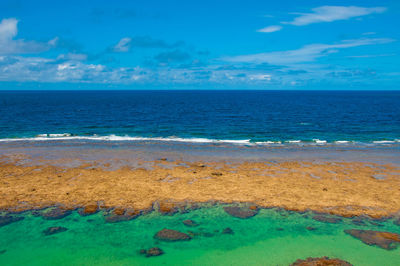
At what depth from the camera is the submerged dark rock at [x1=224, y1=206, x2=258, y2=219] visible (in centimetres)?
1830

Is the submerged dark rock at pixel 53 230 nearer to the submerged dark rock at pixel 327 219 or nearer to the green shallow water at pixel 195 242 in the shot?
the green shallow water at pixel 195 242

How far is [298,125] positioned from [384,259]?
46.2 metres

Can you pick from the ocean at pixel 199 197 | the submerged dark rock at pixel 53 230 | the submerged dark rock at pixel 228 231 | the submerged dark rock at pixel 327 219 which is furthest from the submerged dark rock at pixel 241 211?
the submerged dark rock at pixel 53 230

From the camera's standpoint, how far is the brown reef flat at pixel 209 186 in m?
19.7

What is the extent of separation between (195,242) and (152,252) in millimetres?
2386

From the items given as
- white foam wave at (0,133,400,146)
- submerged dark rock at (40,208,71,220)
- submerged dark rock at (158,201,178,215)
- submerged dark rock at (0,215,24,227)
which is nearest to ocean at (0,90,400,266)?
submerged dark rock at (0,215,24,227)

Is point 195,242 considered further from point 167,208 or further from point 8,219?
point 8,219

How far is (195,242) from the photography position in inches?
608

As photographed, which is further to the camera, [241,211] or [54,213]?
[241,211]

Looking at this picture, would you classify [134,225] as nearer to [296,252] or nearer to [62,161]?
[296,252]

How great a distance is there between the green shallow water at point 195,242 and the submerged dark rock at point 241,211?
1.29ft

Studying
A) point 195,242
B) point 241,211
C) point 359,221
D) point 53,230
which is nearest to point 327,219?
point 359,221

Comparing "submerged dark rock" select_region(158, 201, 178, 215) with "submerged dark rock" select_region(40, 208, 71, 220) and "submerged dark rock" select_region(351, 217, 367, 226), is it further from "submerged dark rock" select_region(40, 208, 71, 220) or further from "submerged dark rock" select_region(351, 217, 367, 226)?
"submerged dark rock" select_region(351, 217, 367, 226)

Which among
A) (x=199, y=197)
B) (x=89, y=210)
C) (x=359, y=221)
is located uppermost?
(x=199, y=197)
